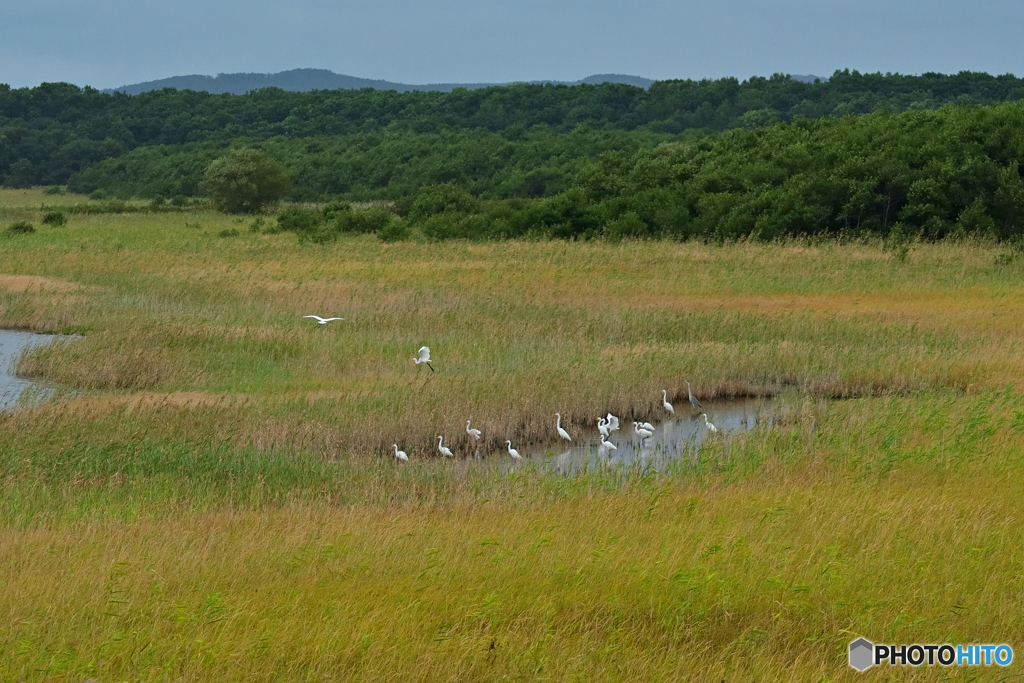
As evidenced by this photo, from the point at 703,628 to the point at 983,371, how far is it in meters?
11.0

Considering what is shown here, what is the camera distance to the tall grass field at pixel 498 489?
6.15m

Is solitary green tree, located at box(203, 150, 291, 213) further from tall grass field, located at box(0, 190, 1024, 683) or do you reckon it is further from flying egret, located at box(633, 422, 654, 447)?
flying egret, located at box(633, 422, 654, 447)

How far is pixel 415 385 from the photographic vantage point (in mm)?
15375

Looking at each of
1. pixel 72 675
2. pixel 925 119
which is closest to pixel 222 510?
pixel 72 675

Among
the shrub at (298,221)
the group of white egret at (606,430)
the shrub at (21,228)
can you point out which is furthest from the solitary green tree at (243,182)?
the group of white egret at (606,430)

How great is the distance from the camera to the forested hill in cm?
8775

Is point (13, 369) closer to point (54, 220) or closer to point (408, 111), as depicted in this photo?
point (54, 220)

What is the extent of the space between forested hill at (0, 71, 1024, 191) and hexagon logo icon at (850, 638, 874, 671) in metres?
77.8

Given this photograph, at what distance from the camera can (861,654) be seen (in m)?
6.11

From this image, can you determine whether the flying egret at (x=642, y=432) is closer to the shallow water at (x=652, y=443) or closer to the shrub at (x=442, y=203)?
the shallow water at (x=652, y=443)

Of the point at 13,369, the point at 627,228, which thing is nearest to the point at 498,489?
the point at 13,369

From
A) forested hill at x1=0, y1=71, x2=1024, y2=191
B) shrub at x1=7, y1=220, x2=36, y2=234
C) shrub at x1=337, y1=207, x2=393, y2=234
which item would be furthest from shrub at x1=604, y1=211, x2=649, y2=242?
forested hill at x1=0, y1=71, x2=1024, y2=191

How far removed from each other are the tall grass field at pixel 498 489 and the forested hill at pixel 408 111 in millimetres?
64551

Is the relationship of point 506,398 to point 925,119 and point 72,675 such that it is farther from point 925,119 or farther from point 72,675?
point 925,119
